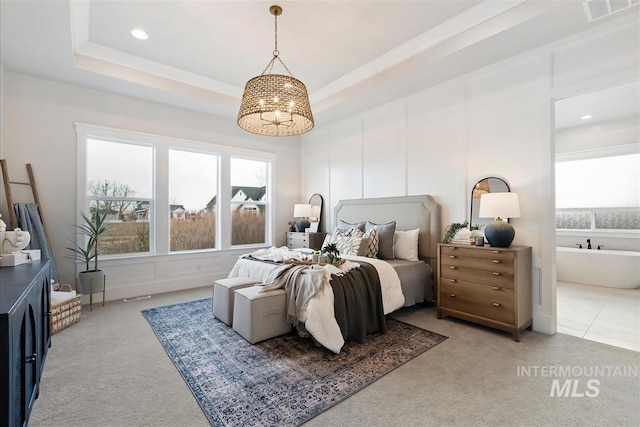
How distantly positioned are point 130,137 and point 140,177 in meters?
0.60

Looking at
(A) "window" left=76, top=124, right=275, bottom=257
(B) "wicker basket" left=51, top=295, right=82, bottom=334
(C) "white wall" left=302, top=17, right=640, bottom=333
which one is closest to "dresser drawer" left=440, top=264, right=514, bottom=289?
(C) "white wall" left=302, top=17, right=640, bottom=333

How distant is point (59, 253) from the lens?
3.79 meters

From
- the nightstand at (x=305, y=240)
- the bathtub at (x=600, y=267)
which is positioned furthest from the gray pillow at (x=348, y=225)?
the bathtub at (x=600, y=267)

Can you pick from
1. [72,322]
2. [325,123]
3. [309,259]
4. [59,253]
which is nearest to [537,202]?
[309,259]

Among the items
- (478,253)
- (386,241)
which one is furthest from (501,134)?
(386,241)

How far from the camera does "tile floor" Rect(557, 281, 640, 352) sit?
9.35 feet

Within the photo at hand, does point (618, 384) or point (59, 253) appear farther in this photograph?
point (59, 253)

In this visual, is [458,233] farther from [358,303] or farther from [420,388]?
[420,388]

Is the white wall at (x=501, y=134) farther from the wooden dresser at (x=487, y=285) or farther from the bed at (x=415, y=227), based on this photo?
the wooden dresser at (x=487, y=285)

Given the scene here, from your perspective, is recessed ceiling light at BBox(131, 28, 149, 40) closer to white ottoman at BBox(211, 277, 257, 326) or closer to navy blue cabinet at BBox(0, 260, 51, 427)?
navy blue cabinet at BBox(0, 260, 51, 427)

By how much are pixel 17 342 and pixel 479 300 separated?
3442 millimetres

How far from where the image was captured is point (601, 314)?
3447mm

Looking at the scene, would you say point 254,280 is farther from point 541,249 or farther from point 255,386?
point 541,249

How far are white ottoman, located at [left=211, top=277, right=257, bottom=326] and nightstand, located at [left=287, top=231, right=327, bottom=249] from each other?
78.9 inches
